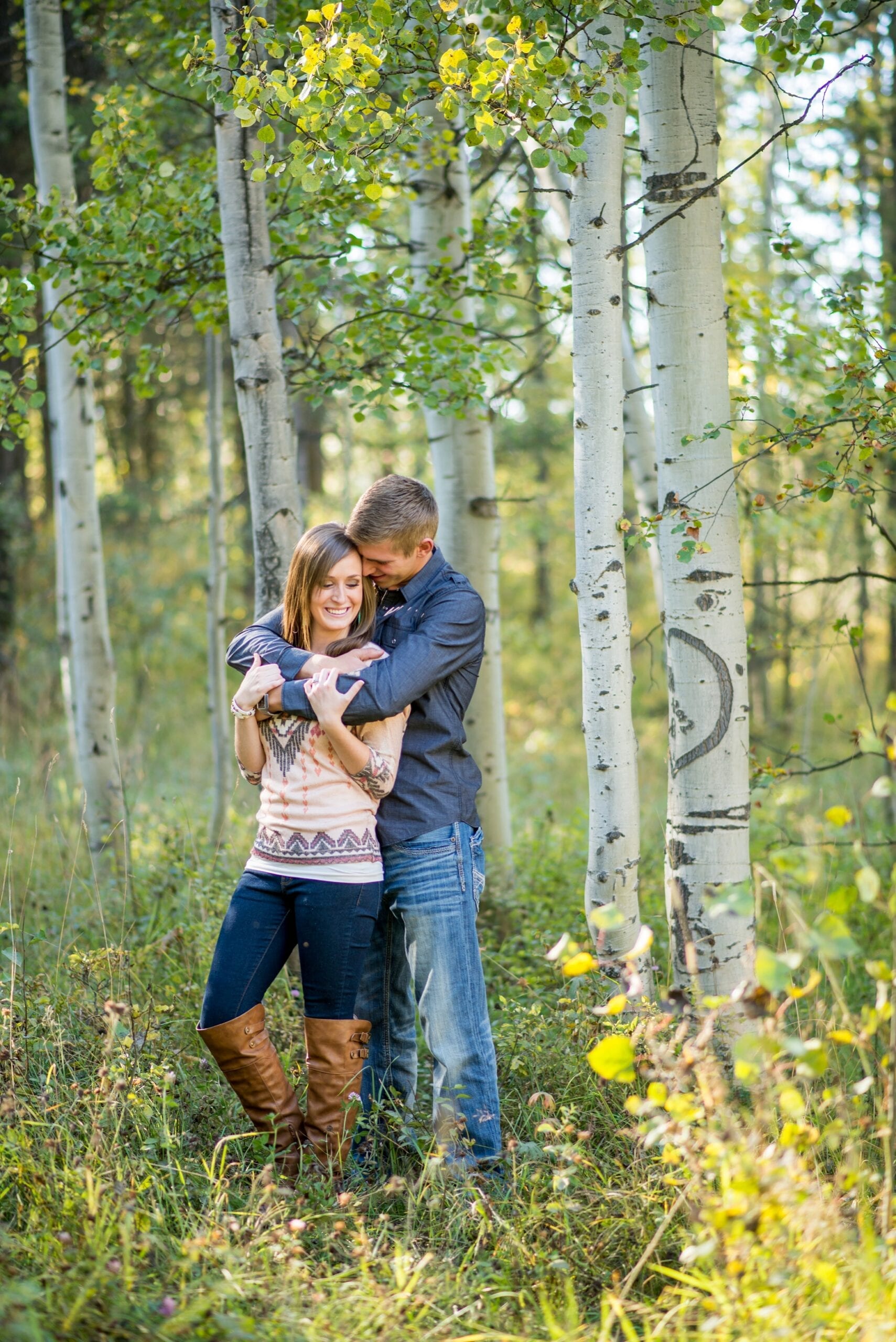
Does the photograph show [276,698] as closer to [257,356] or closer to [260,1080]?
[260,1080]

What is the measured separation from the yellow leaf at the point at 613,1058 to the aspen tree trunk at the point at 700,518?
1150 mm

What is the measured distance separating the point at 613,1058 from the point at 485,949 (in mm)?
2115

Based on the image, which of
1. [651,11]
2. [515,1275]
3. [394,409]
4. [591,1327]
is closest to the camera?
[591,1327]

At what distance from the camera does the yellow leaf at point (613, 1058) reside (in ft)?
6.31

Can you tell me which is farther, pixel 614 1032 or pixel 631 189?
pixel 631 189

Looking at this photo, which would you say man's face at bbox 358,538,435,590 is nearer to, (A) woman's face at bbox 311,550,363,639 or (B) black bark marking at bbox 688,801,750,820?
(A) woman's face at bbox 311,550,363,639

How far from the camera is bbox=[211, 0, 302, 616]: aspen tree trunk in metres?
3.69

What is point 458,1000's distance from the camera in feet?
9.20

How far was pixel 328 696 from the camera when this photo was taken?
8.86 feet

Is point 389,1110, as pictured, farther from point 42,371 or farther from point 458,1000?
point 42,371

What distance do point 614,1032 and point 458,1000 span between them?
542 millimetres

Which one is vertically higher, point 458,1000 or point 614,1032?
point 458,1000

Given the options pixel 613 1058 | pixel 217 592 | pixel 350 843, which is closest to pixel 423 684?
pixel 350 843

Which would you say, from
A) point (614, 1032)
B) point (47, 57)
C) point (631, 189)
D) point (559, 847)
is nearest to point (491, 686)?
point (559, 847)
